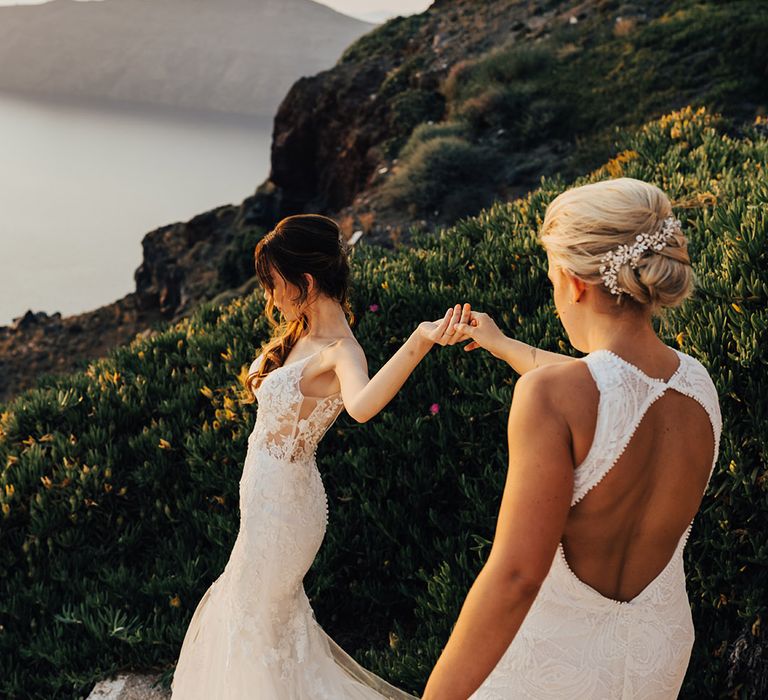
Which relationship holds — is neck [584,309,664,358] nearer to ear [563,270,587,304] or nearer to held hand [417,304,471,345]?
ear [563,270,587,304]

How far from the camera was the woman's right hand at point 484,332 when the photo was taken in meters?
3.14

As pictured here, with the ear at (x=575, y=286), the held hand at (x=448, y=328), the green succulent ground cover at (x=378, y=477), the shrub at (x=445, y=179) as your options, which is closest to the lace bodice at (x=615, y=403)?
the ear at (x=575, y=286)

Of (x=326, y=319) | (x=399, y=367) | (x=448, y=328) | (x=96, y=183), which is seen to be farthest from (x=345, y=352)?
(x=96, y=183)

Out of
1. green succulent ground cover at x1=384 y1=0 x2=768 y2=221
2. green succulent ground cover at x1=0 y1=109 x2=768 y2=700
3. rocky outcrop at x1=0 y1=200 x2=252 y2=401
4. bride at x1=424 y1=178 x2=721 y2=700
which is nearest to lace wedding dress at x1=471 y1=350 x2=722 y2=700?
bride at x1=424 y1=178 x2=721 y2=700

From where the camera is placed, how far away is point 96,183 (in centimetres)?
9862

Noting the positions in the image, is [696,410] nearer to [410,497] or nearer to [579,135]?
[410,497]

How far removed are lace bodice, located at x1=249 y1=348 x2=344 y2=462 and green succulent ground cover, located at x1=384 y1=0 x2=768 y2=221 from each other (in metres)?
11.9

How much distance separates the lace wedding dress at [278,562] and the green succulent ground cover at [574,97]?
11940mm

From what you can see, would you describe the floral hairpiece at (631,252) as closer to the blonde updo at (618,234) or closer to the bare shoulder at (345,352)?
the blonde updo at (618,234)

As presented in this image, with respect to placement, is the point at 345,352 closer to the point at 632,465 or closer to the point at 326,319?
the point at 326,319

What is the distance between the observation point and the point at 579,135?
16.6m

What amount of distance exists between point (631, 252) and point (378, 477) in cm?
393

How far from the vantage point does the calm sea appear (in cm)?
5434

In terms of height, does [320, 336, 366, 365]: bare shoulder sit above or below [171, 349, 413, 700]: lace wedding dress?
above
